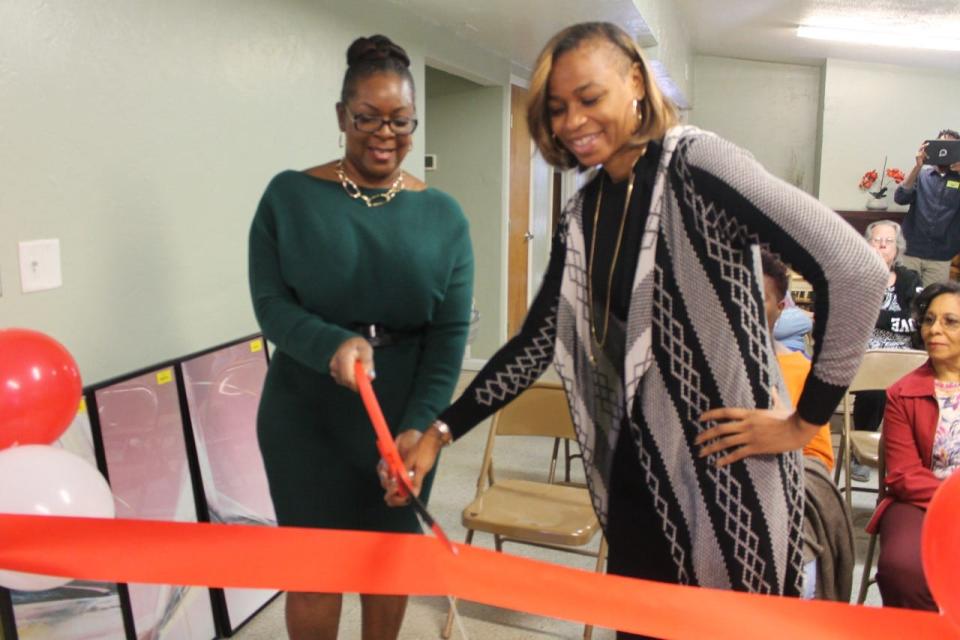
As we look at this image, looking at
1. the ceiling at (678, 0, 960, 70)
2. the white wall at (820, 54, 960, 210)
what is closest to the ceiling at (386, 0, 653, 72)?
the ceiling at (678, 0, 960, 70)

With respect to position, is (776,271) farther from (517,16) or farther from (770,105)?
(770,105)

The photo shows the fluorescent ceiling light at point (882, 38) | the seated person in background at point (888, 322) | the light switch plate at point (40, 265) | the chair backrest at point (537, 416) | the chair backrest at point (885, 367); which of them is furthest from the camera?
the fluorescent ceiling light at point (882, 38)

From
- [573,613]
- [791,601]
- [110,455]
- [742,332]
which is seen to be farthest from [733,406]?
[110,455]

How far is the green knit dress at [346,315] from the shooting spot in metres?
1.53

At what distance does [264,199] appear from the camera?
61.3 inches

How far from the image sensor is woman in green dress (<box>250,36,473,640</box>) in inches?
60.1

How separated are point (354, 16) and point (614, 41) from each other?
255cm

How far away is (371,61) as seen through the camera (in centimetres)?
151

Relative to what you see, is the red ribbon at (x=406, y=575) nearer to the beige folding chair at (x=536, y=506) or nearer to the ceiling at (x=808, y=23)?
the beige folding chair at (x=536, y=506)

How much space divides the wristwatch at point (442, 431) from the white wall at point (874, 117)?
28.1 ft

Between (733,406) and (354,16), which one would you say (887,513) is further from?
(354,16)

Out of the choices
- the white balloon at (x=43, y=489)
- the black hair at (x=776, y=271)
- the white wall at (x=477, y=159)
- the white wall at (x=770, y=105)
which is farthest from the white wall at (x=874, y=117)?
the white balloon at (x=43, y=489)

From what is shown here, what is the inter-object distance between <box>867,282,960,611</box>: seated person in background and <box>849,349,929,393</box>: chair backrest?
0.74 metres

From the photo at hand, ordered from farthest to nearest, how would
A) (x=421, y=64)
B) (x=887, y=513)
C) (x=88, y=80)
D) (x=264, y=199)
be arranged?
1. (x=421, y=64)
2. (x=887, y=513)
3. (x=88, y=80)
4. (x=264, y=199)
